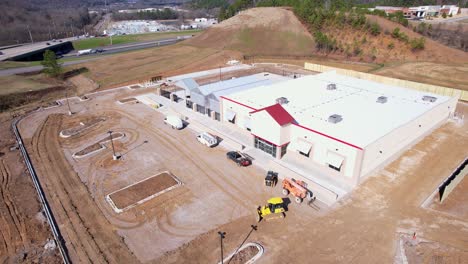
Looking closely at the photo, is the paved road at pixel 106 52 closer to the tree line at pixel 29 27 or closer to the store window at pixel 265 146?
the tree line at pixel 29 27

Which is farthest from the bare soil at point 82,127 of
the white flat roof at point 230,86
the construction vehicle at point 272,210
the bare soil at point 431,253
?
the bare soil at point 431,253

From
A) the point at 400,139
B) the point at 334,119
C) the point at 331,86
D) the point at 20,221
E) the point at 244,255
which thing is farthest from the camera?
the point at 331,86

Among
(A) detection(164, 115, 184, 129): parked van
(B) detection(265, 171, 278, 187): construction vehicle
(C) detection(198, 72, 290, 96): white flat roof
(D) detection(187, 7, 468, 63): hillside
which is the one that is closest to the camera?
(B) detection(265, 171, 278, 187): construction vehicle

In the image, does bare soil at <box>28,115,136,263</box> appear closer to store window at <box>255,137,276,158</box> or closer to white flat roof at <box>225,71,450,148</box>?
store window at <box>255,137,276,158</box>

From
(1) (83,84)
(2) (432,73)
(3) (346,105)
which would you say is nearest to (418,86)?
(2) (432,73)

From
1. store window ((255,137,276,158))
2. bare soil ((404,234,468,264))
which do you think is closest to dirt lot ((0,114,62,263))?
store window ((255,137,276,158))

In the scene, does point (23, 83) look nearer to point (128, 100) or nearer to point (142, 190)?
point (128, 100)
